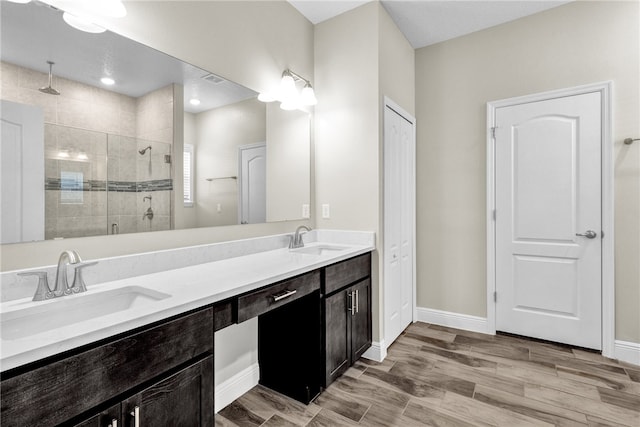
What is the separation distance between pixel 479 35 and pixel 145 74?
2800 mm

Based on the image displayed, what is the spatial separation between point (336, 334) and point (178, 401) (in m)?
1.09

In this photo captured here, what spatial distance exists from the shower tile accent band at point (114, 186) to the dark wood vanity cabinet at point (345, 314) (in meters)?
0.99

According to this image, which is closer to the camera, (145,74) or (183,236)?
(145,74)

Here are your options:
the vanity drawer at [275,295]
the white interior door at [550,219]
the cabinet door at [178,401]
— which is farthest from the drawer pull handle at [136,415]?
the white interior door at [550,219]

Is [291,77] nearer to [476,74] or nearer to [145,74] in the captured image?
[145,74]

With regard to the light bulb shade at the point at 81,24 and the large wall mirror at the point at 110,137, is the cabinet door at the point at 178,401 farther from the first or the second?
the light bulb shade at the point at 81,24

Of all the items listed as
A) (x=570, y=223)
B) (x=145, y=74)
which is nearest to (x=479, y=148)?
(x=570, y=223)

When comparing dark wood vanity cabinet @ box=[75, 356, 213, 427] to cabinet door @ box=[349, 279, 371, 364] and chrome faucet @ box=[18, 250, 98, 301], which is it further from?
cabinet door @ box=[349, 279, 371, 364]

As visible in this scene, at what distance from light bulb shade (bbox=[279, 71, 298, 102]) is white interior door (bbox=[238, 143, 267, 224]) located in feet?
1.35

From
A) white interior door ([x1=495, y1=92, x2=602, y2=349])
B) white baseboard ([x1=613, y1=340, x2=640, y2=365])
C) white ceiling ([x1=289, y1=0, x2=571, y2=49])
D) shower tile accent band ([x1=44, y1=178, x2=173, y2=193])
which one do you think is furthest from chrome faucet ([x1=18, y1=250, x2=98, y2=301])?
white baseboard ([x1=613, y1=340, x2=640, y2=365])

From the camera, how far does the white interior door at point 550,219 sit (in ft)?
8.11

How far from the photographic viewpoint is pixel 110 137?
4.57 feet

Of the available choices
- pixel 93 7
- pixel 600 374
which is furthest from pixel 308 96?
pixel 600 374

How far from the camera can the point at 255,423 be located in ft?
5.65
